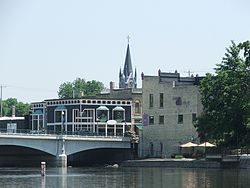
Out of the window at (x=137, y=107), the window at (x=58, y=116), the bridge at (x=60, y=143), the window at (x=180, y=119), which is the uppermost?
the window at (x=137, y=107)

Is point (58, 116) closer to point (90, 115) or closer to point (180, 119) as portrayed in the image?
point (90, 115)

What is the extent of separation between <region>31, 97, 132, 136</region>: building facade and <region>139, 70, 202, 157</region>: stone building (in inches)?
343

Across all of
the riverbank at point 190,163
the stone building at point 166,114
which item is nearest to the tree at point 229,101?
the riverbank at point 190,163

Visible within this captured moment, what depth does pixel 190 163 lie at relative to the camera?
364ft

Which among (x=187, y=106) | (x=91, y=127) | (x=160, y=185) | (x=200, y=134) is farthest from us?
(x=91, y=127)

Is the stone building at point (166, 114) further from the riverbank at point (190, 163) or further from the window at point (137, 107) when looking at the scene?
the window at point (137, 107)

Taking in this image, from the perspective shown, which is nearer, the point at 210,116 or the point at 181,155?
the point at 210,116

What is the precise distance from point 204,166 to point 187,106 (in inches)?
983

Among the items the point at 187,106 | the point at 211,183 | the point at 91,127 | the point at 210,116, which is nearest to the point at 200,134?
the point at 210,116

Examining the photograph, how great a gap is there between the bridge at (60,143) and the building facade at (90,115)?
9950 millimetres

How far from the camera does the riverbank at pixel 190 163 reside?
102m

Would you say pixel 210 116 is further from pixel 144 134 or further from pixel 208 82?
pixel 144 134

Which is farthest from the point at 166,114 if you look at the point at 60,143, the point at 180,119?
the point at 60,143

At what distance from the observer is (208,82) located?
11462 centimetres
